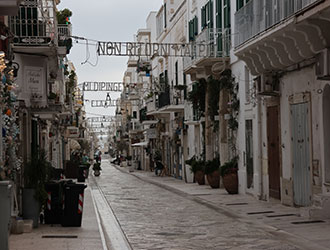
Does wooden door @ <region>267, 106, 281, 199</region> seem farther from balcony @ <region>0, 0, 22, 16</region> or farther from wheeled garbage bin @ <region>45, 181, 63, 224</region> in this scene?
balcony @ <region>0, 0, 22, 16</region>

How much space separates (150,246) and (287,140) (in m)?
8.03

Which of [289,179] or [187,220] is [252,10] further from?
[187,220]

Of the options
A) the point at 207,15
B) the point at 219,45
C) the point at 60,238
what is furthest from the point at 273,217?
the point at 207,15

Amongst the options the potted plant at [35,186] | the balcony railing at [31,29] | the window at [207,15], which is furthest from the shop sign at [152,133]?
the potted plant at [35,186]

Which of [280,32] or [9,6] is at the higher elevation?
[280,32]

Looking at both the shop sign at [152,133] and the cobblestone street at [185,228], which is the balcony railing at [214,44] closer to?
the cobblestone street at [185,228]

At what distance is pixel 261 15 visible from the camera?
17938 millimetres

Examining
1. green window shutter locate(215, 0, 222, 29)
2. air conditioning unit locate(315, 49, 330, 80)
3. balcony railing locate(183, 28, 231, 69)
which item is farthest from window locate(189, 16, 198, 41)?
air conditioning unit locate(315, 49, 330, 80)

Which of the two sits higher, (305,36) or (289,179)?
(305,36)

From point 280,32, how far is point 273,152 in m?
5.38

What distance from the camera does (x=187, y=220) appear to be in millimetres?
16672

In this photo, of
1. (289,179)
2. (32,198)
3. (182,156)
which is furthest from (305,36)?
(182,156)

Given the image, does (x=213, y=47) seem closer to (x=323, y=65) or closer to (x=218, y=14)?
(x=218, y=14)

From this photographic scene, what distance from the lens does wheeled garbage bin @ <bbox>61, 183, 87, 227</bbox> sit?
1492 centimetres
